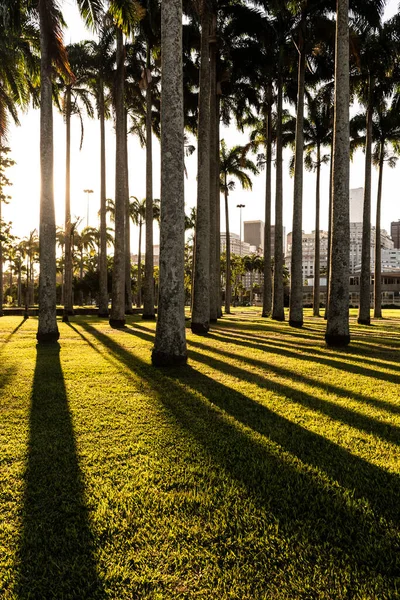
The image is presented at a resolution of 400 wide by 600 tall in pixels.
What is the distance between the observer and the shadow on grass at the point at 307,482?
2352mm

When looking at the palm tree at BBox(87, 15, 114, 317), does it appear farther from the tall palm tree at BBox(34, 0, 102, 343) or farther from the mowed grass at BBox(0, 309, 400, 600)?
the mowed grass at BBox(0, 309, 400, 600)

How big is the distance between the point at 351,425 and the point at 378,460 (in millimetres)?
1027

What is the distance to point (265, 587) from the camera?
202cm

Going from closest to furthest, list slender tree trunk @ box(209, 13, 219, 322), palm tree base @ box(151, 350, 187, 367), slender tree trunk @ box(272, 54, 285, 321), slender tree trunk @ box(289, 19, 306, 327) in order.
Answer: palm tree base @ box(151, 350, 187, 367)
slender tree trunk @ box(289, 19, 306, 327)
slender tree trunk @ box(209, 13, 219, 322)
slender tree trunk @ box(272, 54, 285, 321)

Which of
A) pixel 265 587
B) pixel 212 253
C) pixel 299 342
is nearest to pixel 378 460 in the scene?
pixel 265 587

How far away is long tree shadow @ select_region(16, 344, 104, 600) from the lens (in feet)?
6.77

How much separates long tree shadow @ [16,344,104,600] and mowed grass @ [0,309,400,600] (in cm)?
1

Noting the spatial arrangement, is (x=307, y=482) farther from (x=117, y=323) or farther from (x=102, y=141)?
(x=102, y=141)

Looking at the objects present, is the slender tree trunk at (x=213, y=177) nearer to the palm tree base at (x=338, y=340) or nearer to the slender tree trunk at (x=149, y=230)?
the slender tree trunk at (x=149, y=230)

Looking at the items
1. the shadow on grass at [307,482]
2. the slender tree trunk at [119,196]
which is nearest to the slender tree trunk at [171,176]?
the shadow on grass at [307,482]

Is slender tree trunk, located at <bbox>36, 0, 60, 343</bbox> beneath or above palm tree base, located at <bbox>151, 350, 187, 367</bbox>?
above

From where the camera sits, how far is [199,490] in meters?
3.04

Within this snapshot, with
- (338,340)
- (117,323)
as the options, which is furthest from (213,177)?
(338,340)

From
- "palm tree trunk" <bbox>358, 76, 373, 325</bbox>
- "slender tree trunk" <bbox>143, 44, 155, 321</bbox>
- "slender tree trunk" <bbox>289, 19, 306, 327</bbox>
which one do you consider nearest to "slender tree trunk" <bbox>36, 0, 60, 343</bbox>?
"slender tree trunk" <bbox>143, 44, 155, 321</bbox>
